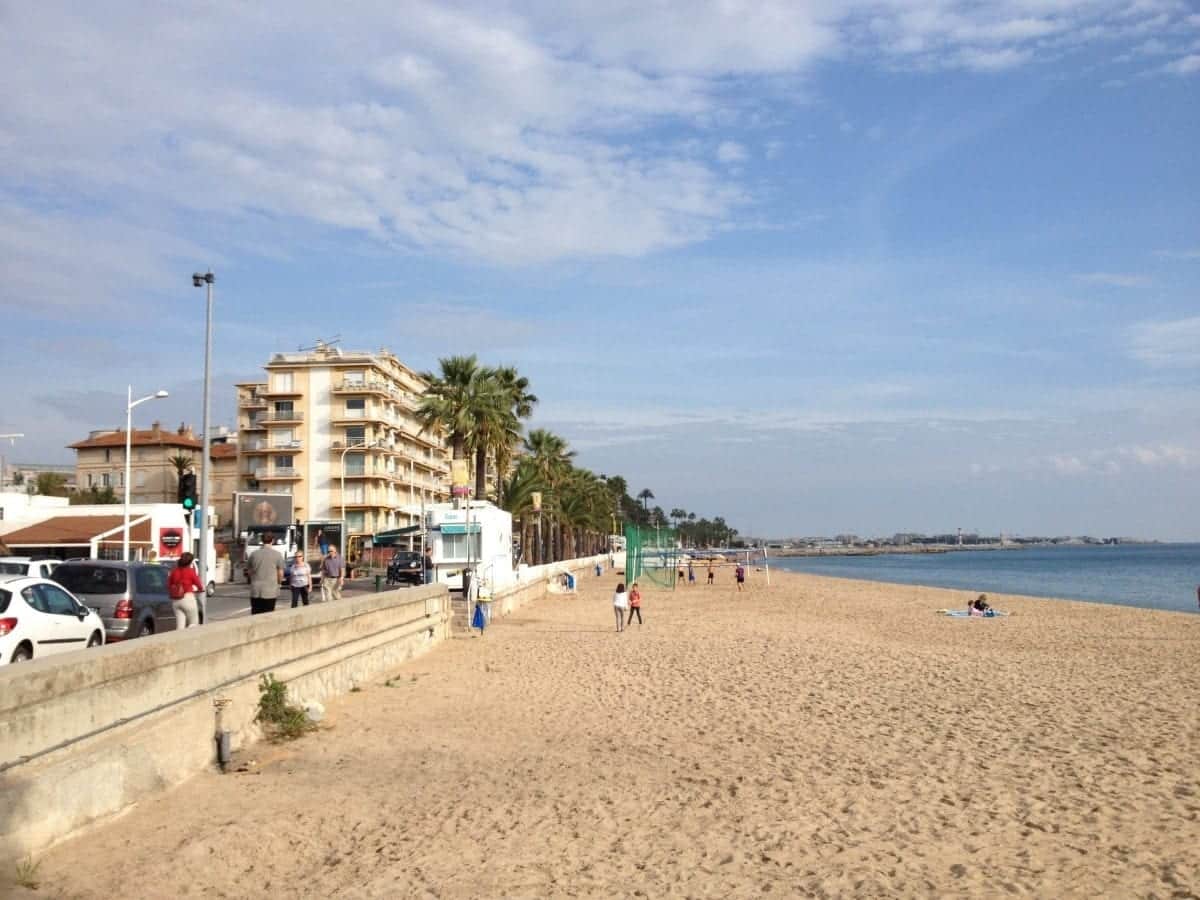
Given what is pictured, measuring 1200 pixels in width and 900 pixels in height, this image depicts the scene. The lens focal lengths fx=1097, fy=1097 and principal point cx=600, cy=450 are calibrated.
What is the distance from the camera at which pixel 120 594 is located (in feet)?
55.0

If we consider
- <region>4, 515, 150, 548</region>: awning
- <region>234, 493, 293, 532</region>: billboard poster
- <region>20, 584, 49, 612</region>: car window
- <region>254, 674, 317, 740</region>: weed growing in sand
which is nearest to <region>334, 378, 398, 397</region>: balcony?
<region>234, 493, 293, 532</region>: billboard poster

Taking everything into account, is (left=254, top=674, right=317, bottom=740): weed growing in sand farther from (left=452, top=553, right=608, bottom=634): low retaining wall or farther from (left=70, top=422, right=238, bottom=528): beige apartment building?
(left=70, top=422, right=238, bottom=528): beige apartment building

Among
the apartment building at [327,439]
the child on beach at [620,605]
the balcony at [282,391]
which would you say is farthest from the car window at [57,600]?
the balcony at [282,391]

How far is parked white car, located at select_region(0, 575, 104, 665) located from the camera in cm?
1270

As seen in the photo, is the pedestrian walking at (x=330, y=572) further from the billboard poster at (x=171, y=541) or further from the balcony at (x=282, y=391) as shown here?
the balcony at (x=282, y=391)

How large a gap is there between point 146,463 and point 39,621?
81792 mm

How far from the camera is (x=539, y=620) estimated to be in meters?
30.6

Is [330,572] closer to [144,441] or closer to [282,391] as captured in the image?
[282,391]

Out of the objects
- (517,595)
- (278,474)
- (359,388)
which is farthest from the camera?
(278,474)

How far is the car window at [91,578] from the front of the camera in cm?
1680

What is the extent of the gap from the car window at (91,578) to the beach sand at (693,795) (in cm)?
469

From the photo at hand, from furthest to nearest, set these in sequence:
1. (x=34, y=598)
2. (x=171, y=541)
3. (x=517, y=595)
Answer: (x=171, y=541) → (x=517, y=595) → (x=34, y=598)

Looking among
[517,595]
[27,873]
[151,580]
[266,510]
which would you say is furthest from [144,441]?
[27,873]

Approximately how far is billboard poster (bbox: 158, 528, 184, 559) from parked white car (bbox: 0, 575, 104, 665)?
37.2 meters
